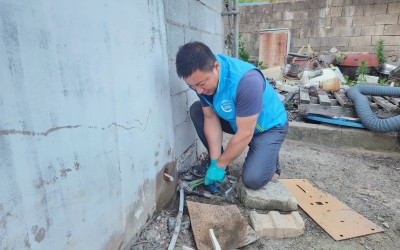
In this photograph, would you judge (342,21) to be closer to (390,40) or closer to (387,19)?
(387,19)

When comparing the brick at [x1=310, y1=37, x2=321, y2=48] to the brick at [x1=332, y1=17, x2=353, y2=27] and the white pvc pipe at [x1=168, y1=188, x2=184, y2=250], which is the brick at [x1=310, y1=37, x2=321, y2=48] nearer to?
the brick at [x1=332, y1=17, x2=353, y2=27]

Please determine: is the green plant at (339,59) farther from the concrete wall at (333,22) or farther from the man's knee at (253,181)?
the man's knee at (253,181)

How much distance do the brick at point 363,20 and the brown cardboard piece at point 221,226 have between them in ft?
21.3

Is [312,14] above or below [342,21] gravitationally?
above

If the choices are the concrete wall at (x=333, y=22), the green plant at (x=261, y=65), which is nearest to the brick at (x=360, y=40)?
the concrete wall at (x=333, y=22)

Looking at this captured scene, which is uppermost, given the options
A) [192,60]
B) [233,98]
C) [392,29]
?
[392,29]

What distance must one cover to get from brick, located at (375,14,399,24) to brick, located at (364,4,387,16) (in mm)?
100

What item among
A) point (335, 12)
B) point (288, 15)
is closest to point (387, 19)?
point (335, 12)

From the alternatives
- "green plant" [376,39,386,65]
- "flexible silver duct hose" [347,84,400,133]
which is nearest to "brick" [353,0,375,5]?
"green plant" [376,39,386,65]

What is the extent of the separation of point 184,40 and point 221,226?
136 centimetres

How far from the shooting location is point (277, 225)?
174cm

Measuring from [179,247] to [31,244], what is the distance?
86 centimetres

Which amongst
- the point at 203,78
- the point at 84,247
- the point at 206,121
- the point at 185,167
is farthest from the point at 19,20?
the point at 185,167

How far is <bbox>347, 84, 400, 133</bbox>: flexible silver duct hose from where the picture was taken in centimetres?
292
